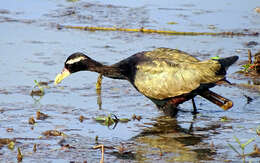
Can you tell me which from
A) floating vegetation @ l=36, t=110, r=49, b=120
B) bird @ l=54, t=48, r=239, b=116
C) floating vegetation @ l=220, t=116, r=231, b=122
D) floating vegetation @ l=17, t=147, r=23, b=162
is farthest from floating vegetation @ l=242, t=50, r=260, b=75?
floating vegetation @ l=17, t=147, r=23, b=162

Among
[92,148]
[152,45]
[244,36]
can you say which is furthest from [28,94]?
[244,36]

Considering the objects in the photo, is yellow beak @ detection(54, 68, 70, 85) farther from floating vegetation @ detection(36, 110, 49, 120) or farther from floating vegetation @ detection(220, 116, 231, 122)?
floating vegetation @ detection(220, 116, 231, 122)

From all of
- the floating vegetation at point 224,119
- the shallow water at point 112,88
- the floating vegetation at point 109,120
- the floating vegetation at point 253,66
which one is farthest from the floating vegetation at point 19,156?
the floating vegetation at point 253,66

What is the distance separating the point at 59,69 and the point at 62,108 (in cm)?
194

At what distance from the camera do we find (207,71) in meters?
8.33

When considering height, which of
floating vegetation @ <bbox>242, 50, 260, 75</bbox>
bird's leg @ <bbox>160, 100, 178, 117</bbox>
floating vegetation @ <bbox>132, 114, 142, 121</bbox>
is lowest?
floating vegetation @ <bbox>132, 114, 142, 121</bbox>

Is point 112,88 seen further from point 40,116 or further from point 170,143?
point 170,143

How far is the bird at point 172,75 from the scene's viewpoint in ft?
27.5

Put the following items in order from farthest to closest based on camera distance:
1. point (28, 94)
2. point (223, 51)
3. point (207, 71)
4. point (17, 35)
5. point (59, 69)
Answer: point (17, 35) → point (223, 51) → point (59, 69) → point (28, 94) → point (207, 71)

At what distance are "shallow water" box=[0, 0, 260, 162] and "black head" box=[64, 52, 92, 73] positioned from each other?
1.56 feet

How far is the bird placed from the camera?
8.38m

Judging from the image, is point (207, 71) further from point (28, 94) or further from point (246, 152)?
point (28, 94)

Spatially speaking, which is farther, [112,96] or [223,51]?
[223,51]

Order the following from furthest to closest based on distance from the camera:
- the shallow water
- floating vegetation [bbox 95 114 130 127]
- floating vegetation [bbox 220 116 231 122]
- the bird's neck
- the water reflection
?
1. the bird's neck
2. floating vegetation [bbox 220 116 231 122]
3. floating vegetation [bbox 95 114 130 127]
4. the shallow water
5. the water reflection
